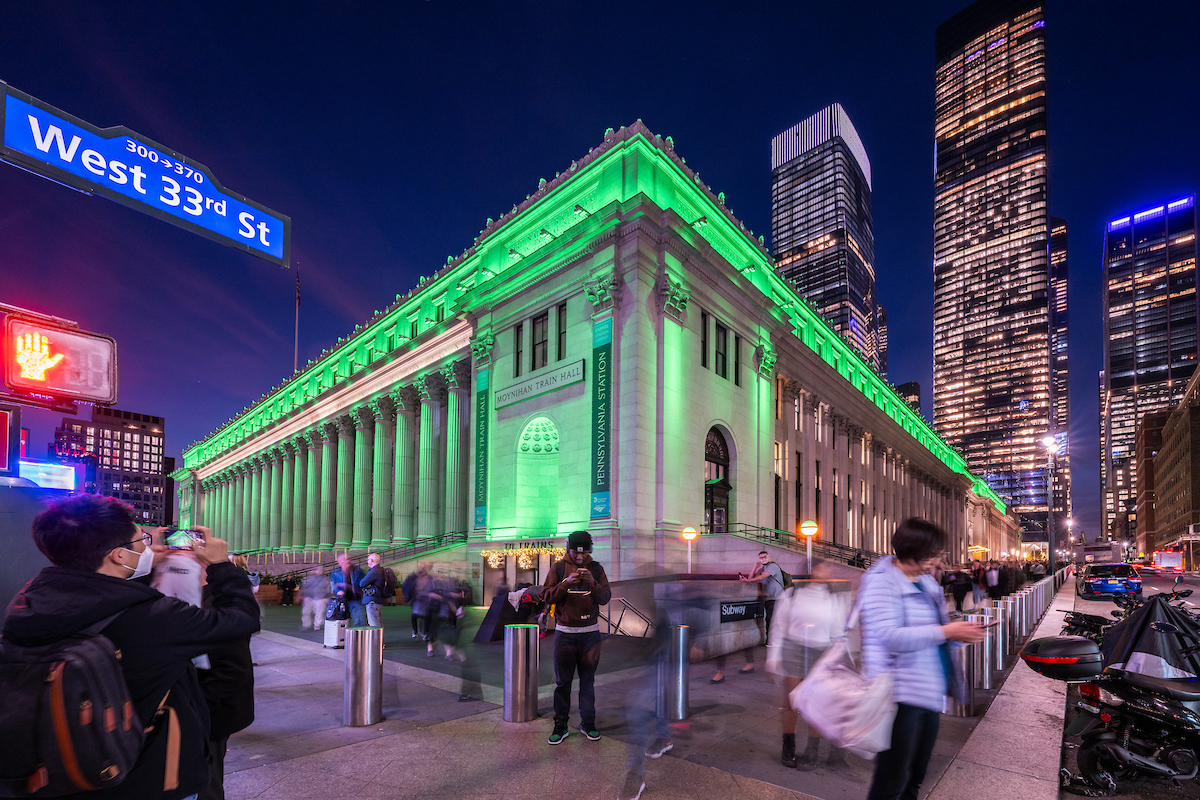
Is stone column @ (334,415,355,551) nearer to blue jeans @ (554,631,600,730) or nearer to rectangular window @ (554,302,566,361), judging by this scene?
rectangular window @ (554,302,566,361)

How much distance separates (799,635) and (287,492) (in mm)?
62480

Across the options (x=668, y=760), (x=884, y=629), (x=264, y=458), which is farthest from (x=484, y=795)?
(x=264, y=458)

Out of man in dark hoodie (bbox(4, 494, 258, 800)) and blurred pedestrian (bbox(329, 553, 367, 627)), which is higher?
man in dark hoodie (bbox(4, 494, 258, 800))

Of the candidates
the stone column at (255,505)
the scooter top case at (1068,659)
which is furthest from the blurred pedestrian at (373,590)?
the stone column at (255,505)

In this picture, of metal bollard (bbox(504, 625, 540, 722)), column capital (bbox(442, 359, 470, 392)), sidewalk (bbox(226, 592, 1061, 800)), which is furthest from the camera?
column capital (bbox(442, 359, 470, 392))

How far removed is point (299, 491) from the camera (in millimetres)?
56625

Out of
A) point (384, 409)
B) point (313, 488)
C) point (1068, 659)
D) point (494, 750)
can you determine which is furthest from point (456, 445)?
point (1068, 659)

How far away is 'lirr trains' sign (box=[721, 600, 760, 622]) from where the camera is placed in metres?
11.6

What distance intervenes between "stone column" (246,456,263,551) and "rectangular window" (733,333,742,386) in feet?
181

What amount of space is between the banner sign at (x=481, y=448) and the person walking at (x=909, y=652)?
87.8 ft

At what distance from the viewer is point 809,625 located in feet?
19.0

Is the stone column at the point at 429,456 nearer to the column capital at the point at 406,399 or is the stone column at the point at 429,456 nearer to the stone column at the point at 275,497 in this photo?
the column capital at the point at 406,399

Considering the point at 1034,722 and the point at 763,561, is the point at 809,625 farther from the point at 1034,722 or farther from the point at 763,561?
the point at 763,561

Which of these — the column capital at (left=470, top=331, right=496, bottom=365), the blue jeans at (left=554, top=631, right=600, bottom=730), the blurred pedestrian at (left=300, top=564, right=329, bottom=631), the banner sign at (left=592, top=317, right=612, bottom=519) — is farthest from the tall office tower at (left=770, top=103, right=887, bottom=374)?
the blue jeans at (left=554, top=631, right=600, bottom=730)
